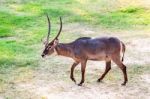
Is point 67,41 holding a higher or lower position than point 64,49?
lower

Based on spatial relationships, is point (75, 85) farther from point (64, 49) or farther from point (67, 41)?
point (67, 41)

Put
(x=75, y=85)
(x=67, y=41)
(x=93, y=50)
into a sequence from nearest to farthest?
(x=93, y=50)
(x=75, y=85)
(x=67, y=41)

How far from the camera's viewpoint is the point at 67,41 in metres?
22.3

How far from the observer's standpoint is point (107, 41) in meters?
15.5

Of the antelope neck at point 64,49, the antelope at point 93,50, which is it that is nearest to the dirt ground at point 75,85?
the antelope at point 93,50

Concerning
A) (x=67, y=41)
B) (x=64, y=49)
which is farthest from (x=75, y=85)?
→ (x=67, y=41)

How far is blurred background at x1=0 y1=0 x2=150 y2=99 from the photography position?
50.5 ft

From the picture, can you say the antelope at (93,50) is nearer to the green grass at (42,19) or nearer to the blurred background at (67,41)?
the blurred background at (67,41)

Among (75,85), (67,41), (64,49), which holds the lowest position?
(67,41)

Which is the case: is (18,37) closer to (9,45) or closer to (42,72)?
(9,45)

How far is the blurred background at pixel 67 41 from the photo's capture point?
50.5ft

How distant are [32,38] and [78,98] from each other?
876 centimetres

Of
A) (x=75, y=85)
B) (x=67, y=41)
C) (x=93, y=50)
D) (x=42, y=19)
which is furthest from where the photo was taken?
(x=42, y=19)

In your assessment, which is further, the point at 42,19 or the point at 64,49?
the point at 42,19
